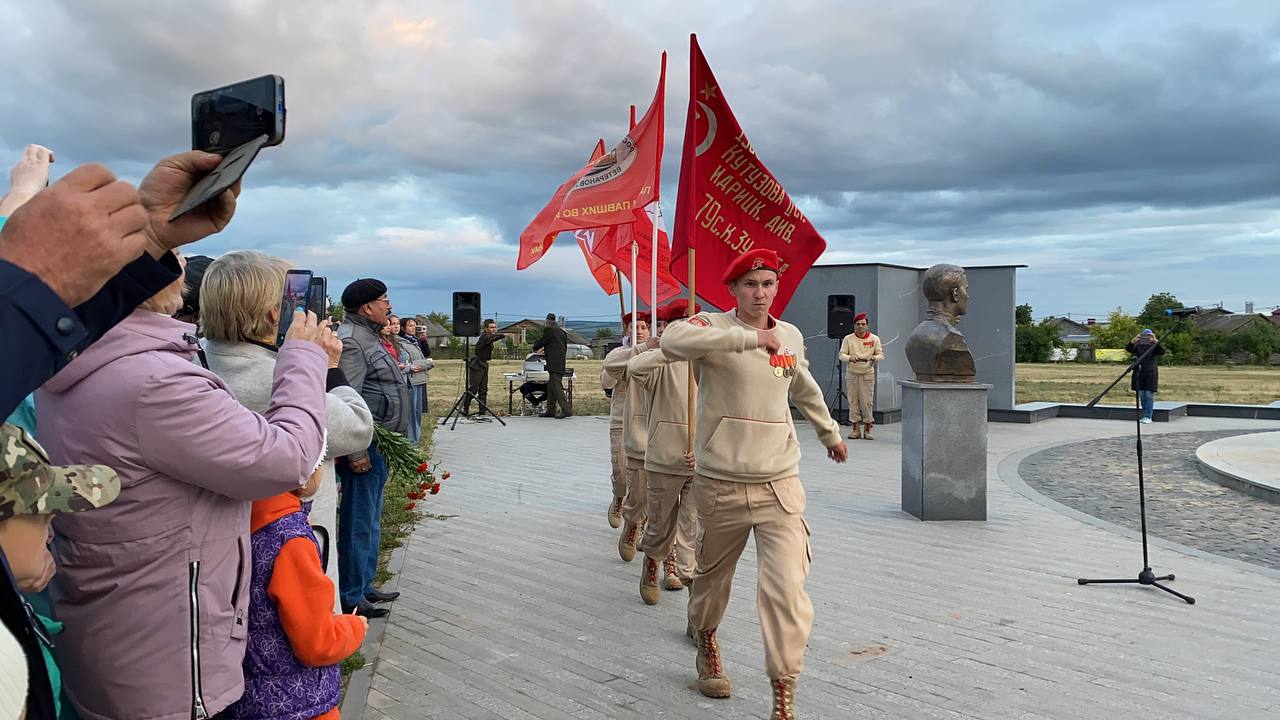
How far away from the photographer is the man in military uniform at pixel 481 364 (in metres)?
19.7

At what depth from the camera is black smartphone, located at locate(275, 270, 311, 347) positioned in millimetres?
2584

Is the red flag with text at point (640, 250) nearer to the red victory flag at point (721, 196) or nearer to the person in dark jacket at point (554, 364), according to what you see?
the red victory flag at point (721, 196)

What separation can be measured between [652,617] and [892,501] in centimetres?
496

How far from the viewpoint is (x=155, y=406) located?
2.10m

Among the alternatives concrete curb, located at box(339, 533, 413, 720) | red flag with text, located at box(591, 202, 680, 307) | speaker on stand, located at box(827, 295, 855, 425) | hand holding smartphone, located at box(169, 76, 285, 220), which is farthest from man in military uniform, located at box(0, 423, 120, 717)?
speaker on stand, located at box(827, 295, 855, 425)

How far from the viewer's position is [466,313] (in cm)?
1884

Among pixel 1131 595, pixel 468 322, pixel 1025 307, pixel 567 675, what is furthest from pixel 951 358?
pixel 1025 307

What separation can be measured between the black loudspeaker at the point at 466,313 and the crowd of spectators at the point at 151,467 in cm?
1548

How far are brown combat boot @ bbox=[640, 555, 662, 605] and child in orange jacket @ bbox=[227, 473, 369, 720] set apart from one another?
139 inches

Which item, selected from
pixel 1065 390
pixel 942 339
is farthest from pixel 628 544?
pixel 1065 390

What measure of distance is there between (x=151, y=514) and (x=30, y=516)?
587 millimetres

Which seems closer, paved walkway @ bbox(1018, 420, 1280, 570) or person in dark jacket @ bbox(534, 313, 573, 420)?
paved walkway @ bbox(1018, 420, 1280, 570)

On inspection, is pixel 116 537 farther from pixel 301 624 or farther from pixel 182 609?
pixel 301 624

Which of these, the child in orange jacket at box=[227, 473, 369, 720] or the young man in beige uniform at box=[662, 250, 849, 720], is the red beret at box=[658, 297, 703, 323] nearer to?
the young man in beige uniform at box=[662, 250, 849, 720]
